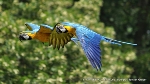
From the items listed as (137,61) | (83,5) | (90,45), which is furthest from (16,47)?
(137,61)

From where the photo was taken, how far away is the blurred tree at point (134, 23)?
8156mm

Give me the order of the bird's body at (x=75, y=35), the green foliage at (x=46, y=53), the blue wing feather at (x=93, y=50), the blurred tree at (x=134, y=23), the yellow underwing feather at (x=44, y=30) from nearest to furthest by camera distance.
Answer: the blue wing feather at (x=93, y=50) → the bird's body at (x=75, y=35) → the yellow underwing feather at (x=44, y=30) → the green foliage at (x=46, y=53) → the blurred tree at (x=134, y=23)

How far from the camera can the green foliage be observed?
18.8 feet

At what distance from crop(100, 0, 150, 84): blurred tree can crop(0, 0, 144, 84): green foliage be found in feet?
3.53

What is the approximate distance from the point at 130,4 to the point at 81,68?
9.76ft

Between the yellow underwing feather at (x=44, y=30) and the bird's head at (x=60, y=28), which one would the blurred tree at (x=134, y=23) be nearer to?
the yellow underwing feather at (x=44, y=30)

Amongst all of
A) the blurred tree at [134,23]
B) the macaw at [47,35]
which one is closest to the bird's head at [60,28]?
the macaw at [47,35]

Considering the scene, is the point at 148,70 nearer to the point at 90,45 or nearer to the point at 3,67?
the point at 3,67

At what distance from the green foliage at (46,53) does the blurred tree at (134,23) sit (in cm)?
108

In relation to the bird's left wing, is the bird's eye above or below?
above

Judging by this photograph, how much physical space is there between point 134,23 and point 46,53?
3.25 m

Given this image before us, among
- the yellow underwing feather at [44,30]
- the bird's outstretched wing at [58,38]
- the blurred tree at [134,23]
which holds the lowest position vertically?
the blurred tree at [134,23]

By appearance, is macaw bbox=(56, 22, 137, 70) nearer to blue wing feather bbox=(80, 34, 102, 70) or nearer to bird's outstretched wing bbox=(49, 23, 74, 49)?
blue wing feather bbox=(80, 34, 102, 70)

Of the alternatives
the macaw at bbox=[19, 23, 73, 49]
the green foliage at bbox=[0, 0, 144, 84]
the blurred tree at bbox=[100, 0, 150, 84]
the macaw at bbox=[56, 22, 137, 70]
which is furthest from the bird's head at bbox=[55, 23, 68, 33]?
the blurred tree at bbox=[100, 0, 150, 84]
